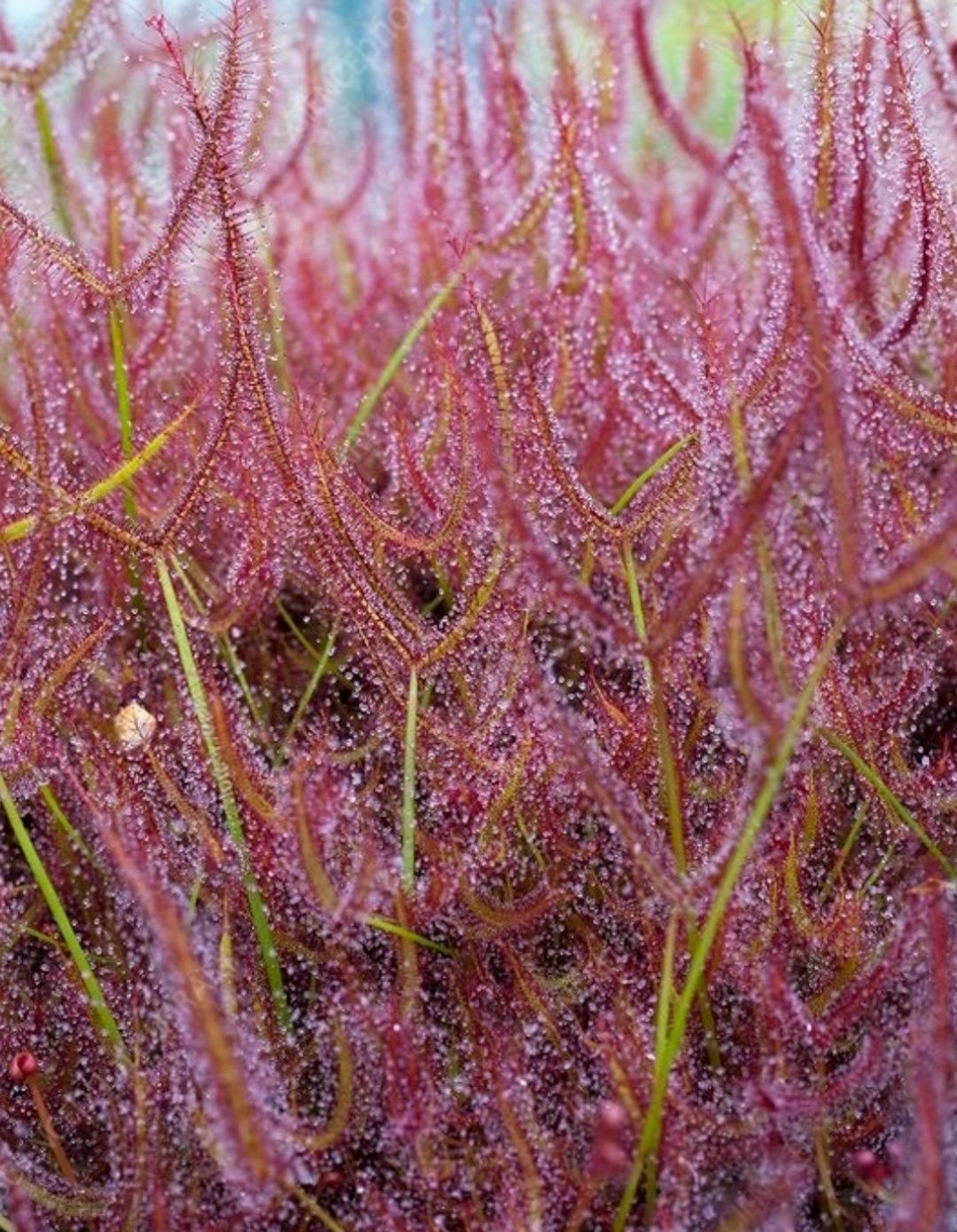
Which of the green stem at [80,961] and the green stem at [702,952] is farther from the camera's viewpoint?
the green stem at [80,961]

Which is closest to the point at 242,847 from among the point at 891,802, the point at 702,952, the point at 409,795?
the point at 409,795

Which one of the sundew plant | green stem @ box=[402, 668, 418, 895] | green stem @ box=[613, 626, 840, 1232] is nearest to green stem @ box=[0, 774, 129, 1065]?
the sundew plant

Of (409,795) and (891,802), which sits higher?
(409,795)

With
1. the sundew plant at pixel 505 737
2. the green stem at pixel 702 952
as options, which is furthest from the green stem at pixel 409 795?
the green stem at pixel 702 952

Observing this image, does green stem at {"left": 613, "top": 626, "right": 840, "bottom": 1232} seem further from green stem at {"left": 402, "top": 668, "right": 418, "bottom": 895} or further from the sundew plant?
green stem at {"left": 402, "top": 668, "right": 418, "bottom": 895}

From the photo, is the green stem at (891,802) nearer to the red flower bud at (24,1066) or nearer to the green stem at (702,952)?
the green stem at (702,952)

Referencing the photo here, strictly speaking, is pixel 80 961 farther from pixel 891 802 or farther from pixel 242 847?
pixel 891 802

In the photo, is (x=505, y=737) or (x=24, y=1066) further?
(x=505, y=737)

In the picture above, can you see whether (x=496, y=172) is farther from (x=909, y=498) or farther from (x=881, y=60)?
(x=909, y=498)

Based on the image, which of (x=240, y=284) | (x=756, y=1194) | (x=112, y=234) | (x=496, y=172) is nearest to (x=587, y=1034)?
(x=756, y=1194)
